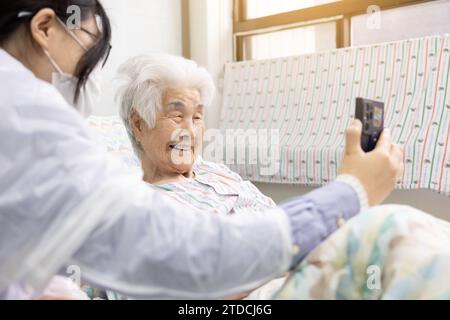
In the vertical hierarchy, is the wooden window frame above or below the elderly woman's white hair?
above

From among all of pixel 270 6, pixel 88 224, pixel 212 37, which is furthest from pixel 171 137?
pixel 270 6

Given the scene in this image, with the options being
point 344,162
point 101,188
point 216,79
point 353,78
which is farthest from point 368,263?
point 216,79

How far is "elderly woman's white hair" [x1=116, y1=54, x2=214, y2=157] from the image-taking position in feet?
4.59

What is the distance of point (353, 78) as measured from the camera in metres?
2.23

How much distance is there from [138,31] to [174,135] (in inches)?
49.9

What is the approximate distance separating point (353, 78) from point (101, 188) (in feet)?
6.24

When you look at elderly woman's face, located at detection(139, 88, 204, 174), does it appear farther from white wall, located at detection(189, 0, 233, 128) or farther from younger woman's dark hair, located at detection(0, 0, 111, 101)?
white wall, located at detection(189, 0, 233, 128)

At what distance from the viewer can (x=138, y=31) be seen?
2498 mm

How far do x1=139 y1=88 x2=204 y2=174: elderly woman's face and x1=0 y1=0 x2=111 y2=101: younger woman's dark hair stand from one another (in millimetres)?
636

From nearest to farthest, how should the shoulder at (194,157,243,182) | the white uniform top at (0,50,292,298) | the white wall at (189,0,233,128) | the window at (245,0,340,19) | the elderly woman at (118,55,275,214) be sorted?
the white uniform top at (0,50,292,298) < the elderly woman at (118,55,275,214) < the shoulder at (194,157,243,182) < the window at (245,0,340,19) < the white wall at (189,0,233,128)

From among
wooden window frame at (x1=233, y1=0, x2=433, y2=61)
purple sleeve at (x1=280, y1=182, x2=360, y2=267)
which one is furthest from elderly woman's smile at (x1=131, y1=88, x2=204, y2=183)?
wooden window frame at (x1=233, y1=0, x2=433, y2=61)

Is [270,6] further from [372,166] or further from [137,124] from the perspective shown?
[372,166]

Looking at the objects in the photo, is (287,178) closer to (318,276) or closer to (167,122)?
(167,122)

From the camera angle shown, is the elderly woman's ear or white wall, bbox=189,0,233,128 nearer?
the elderly woman's ear
